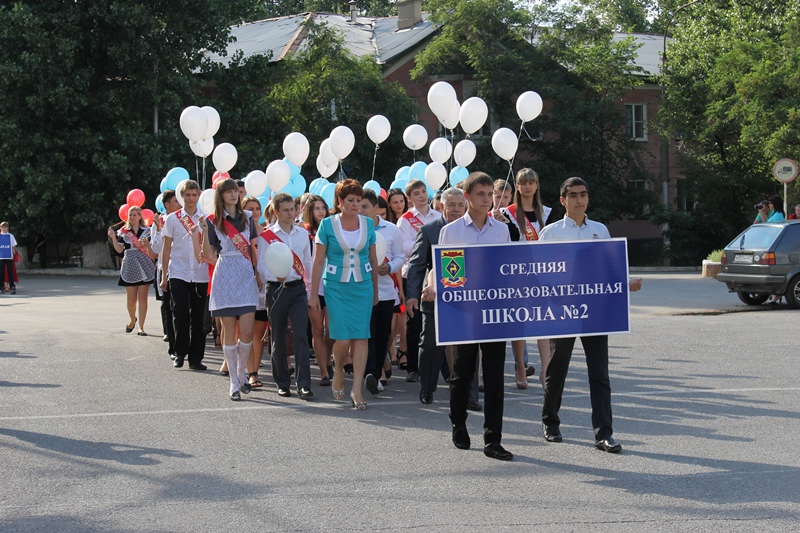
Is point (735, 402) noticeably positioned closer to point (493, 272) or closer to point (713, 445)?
point (713, 445)

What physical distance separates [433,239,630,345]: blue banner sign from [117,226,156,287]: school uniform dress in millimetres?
8106

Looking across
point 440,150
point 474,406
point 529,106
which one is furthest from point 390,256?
point 440,150

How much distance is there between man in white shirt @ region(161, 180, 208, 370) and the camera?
1084 cm

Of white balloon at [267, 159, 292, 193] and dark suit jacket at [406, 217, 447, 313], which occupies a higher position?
white balloon at [267, 159, 292, 193]

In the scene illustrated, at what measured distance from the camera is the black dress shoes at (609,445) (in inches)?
263

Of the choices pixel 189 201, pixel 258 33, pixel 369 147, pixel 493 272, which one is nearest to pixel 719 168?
pixel 369 147

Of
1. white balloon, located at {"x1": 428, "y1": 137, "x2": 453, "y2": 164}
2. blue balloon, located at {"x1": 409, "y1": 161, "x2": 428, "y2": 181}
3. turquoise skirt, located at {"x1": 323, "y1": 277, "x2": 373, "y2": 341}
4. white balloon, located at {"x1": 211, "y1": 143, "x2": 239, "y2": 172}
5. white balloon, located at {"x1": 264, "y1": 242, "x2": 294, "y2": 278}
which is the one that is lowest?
turquoise skirt, located at {"x1": 323, "y1": 277, "x2": 373, "y2": 341}

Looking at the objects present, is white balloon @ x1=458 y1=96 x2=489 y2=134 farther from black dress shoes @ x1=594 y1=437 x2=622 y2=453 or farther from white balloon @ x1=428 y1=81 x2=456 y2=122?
black dress shoes @ x1=594 y1=437 x2=622 y2=453

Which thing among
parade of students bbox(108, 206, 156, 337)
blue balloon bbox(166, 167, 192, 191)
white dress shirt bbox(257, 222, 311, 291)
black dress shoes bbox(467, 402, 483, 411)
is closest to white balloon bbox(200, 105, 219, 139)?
blue balloon bbox(166, 167, 192, 191)

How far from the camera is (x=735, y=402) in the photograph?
27.9 ft

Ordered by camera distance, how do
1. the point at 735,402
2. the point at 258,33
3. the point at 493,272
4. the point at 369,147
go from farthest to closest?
the point at 258,33
the point at 369,147
the point at 735,402
the point at 493,272

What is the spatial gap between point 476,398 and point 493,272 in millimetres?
2088

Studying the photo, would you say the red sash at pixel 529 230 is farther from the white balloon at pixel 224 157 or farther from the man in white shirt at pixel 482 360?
the white balloon at pixel 224 157

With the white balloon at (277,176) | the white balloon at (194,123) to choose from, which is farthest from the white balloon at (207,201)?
the white balloon at (194,123)
